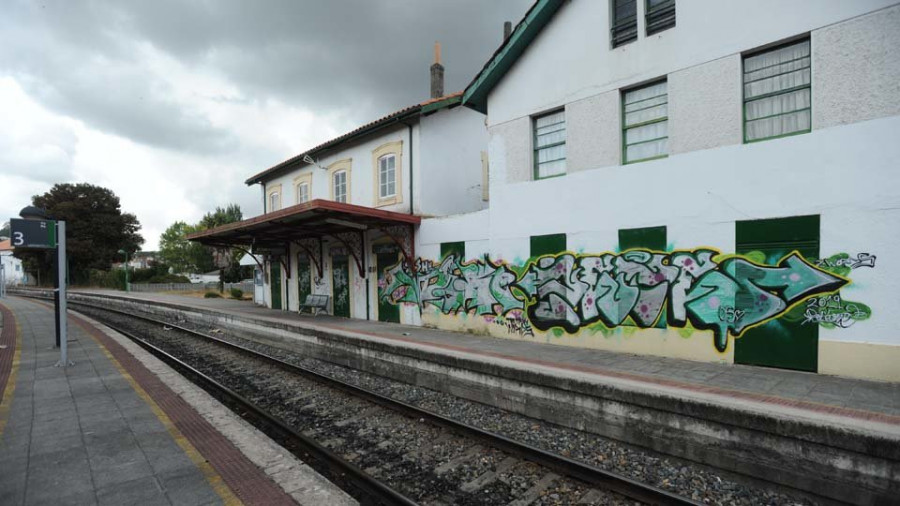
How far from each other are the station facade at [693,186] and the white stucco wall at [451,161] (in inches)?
88.4

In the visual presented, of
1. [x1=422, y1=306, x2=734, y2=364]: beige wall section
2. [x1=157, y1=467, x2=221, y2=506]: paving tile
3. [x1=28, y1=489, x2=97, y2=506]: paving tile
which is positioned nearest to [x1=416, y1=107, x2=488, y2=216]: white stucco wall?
[x1=422, y1=306, x2=734, y2=364]: beige wall section

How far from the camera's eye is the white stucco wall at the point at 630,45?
22.9 feet

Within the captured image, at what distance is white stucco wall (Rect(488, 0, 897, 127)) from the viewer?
22.9 ft

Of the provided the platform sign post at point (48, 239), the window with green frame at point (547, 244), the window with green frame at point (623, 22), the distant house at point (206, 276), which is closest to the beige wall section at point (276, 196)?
the platform sign post at point (48, 239)

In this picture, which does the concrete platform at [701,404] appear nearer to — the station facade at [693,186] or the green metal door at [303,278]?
the station facade at [693,186]

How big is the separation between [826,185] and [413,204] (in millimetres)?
9987

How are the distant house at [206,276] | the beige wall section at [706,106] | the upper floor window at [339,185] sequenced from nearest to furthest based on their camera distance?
1. the beige wall section at [706,106]
2. the upper floor window at [339,185]
3. the distant house at [206,276]

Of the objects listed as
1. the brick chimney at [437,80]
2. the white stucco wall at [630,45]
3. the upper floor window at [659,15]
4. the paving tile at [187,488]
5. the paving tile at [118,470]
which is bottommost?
the paving tile at [118,470]

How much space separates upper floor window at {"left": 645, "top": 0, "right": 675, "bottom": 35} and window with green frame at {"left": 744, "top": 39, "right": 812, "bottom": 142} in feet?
5.37

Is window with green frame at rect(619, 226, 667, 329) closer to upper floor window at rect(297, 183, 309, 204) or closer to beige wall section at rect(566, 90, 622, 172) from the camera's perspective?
beige wall section at rect(566, 90, 622, 172)

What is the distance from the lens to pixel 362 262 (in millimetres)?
14992

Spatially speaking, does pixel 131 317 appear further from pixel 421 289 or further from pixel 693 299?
pixel 693 299

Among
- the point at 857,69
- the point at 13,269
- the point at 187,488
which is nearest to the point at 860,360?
the point at 857,69

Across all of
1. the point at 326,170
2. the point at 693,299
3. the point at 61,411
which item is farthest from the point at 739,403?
the point at 326,170
